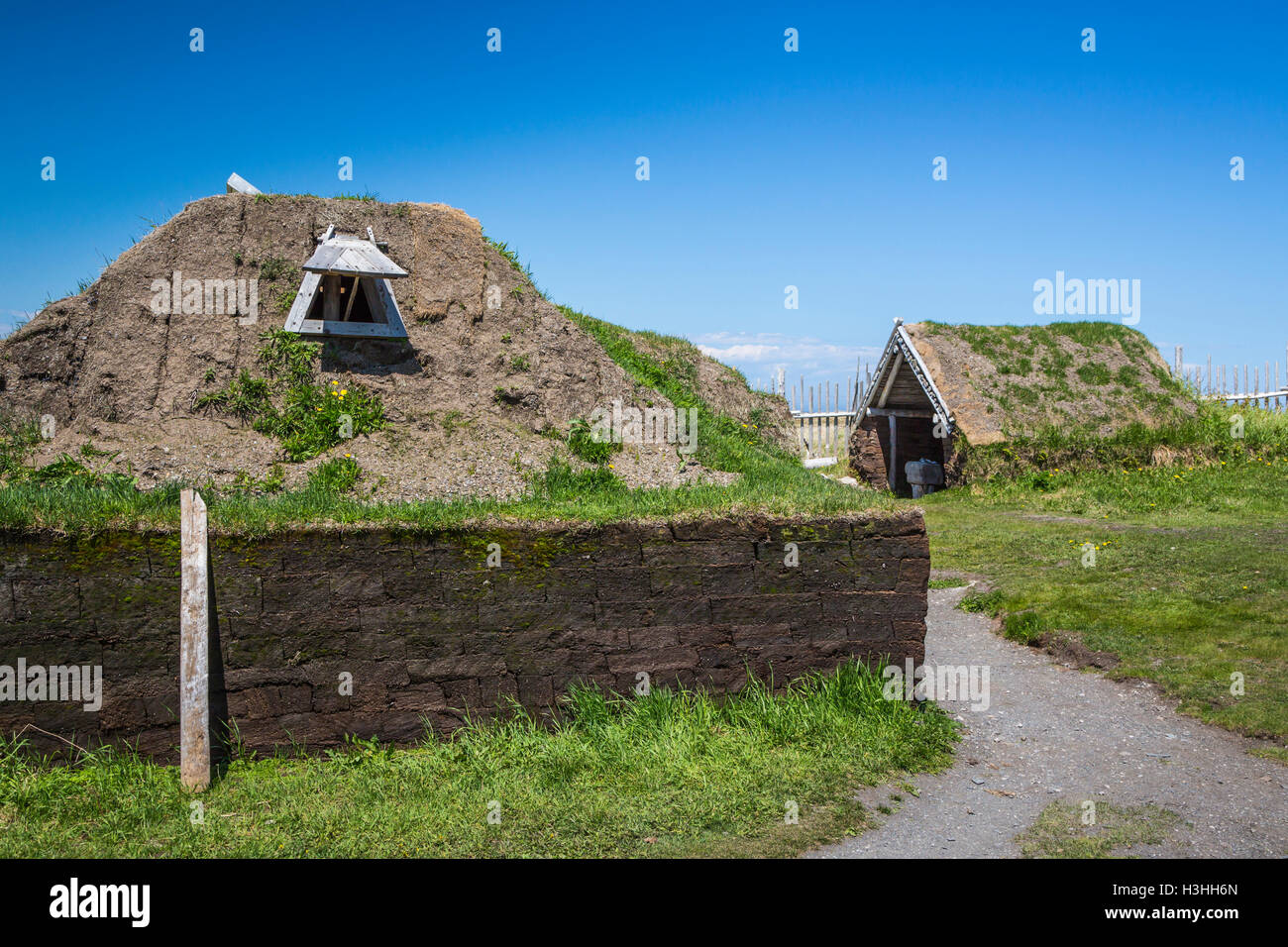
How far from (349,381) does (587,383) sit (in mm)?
2738

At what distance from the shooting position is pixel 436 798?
18.4 feet

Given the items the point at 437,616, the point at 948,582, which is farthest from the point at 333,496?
the point at 948,582

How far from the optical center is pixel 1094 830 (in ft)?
17.4

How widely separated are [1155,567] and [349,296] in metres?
10.3

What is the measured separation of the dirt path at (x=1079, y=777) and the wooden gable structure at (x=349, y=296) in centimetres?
710

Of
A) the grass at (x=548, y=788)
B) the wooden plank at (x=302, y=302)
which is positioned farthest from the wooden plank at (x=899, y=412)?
the grass at (x=548, y=788)

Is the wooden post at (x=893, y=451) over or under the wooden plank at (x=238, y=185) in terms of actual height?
under

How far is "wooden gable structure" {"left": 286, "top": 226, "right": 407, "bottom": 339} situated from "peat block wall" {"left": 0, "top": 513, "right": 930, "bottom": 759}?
4301 mm

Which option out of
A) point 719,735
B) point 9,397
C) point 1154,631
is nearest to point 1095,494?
point 1154,631

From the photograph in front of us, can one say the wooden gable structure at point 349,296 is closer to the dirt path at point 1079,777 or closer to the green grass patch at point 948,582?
the dirt path at point 1079,777

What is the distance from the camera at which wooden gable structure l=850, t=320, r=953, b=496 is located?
2072 cm

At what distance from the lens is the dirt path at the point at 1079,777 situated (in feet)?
17.0

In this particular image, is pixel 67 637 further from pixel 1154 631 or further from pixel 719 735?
pixel 1154 631
